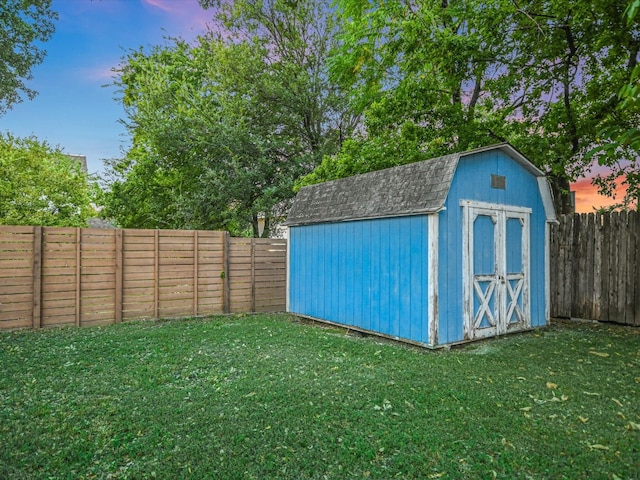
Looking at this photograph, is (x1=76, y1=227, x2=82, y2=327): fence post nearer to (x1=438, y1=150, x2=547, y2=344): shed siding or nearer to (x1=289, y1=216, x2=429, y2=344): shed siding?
(x1=289, y1=216, x2=429, y2=344): shed siding

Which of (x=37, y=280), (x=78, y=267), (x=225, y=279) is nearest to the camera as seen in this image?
(x=37, y=280)

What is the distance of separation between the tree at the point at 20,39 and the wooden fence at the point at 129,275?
7378 mm

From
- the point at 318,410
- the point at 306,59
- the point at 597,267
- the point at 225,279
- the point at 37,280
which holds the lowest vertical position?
the point at 318,410

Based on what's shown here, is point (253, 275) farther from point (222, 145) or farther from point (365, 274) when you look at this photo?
point (222, 145)

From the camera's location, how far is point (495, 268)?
5.96 meters

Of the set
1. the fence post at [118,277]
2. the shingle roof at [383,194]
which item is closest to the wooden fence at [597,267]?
the shingle roof at [383,194]

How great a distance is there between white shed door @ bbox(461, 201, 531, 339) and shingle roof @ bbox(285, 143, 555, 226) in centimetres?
60

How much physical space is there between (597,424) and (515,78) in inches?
326

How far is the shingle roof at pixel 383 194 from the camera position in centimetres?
539

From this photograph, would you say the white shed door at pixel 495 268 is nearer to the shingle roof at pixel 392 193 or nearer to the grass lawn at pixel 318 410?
the grass lawn at pixel 318 410

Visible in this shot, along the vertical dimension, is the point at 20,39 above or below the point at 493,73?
above

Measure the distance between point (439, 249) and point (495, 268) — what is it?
1.34m

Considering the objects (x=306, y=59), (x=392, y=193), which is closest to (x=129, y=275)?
(x=392, y=193)

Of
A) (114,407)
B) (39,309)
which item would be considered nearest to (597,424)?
(114,407)
